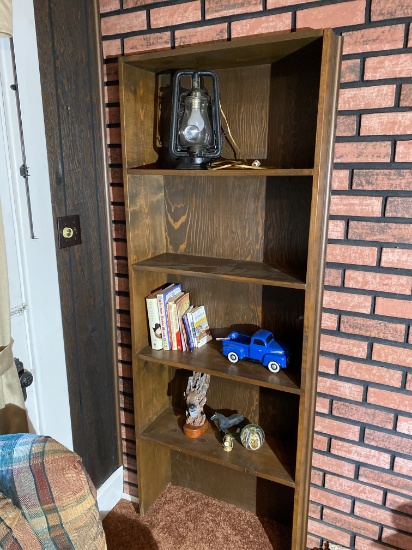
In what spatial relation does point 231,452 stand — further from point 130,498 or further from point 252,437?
point 130,498

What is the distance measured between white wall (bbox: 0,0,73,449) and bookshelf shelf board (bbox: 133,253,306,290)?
1.12 ft

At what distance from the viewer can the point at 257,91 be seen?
59.1 inches

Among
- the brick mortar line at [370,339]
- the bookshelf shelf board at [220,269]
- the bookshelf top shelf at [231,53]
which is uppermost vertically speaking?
the bookshelf top shelf at [231,53]

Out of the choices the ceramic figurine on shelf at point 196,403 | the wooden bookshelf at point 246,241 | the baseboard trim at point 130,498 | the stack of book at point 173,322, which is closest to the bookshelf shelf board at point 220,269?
the wooden bookshelf at point 246,241

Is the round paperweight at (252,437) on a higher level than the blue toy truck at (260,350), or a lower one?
lower

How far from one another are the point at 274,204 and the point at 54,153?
788 mm

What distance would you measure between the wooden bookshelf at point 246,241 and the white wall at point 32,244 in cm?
28

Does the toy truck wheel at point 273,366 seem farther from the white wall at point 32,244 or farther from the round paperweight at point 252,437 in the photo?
the white wall at point 32,244

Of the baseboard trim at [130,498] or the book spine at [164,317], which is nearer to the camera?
the book spine at [164,317]

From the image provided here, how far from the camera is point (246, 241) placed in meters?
1.62

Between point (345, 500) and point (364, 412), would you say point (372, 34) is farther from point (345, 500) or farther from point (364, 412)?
point (345, 500)

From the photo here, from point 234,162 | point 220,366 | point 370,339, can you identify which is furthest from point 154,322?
point 370,339

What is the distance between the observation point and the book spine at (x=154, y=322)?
5.49ft

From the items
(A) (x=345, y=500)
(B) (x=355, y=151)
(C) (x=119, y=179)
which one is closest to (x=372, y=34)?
(B) (x=355, y=151)
